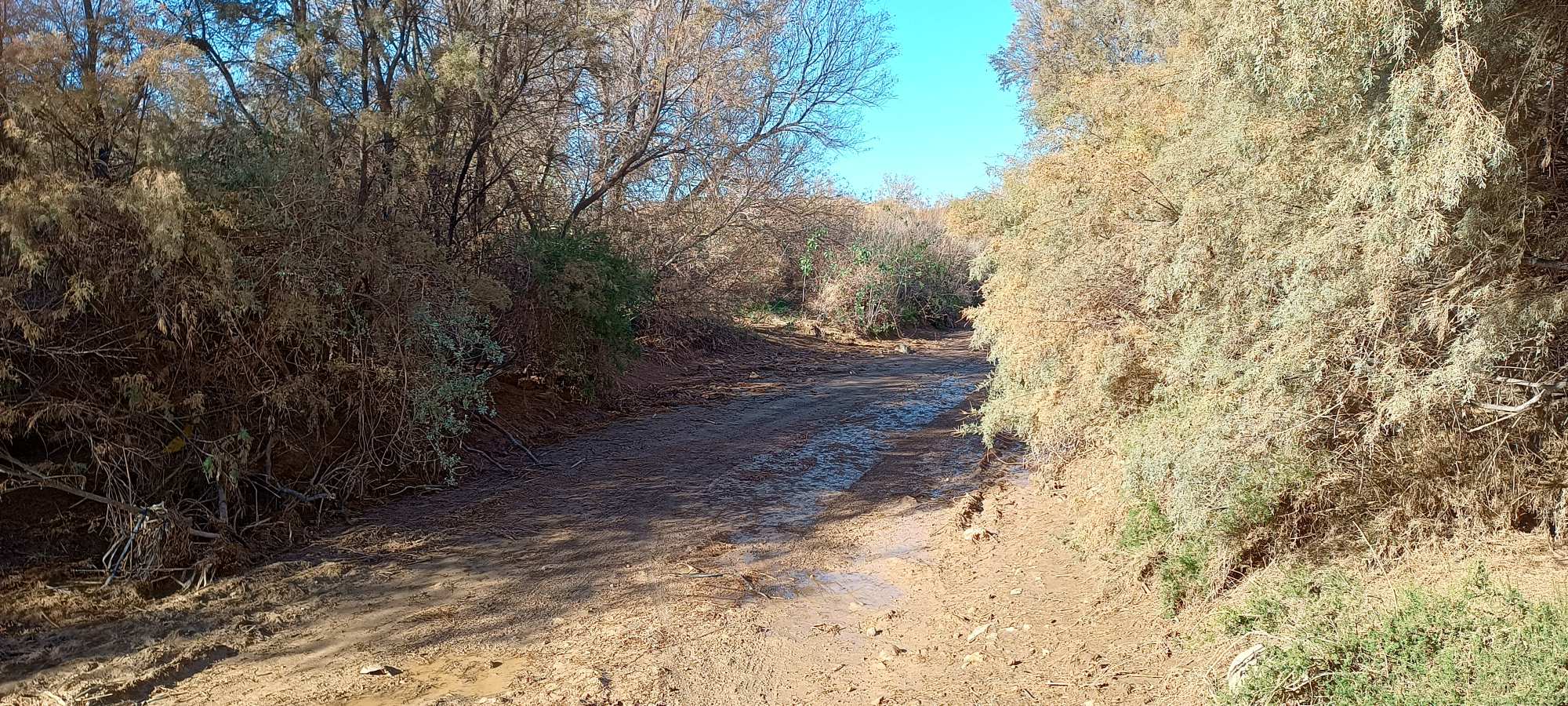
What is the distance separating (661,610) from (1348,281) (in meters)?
4.32

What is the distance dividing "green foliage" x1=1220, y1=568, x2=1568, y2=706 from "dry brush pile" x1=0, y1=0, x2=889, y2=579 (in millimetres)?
6626

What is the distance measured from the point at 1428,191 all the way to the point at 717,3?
45.0 feet

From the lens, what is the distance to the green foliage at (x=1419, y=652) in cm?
360

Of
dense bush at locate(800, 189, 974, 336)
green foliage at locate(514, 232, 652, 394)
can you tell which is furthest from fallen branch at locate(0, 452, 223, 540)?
dense bush at locate(800, 189, 974, 336)

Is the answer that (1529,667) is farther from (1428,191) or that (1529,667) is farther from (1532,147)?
(1532,147)

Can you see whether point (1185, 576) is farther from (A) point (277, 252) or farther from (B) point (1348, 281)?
(A) point (277, 252)

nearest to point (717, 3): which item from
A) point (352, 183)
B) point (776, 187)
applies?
point (776, 187)

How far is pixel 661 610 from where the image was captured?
608cm

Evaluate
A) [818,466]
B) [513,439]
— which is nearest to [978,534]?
[818,466]

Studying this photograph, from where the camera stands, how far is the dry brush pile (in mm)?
6379

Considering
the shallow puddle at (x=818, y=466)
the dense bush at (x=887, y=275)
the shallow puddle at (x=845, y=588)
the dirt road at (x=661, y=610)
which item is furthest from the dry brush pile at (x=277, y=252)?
the dense bush at (x=887, y=275)

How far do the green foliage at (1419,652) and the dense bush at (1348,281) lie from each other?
76 cm

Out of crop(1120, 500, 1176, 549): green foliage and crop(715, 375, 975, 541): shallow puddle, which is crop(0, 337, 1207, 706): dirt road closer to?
crop(715, 375, 975, 541): shallow puddle

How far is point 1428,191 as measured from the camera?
4.15 metres
